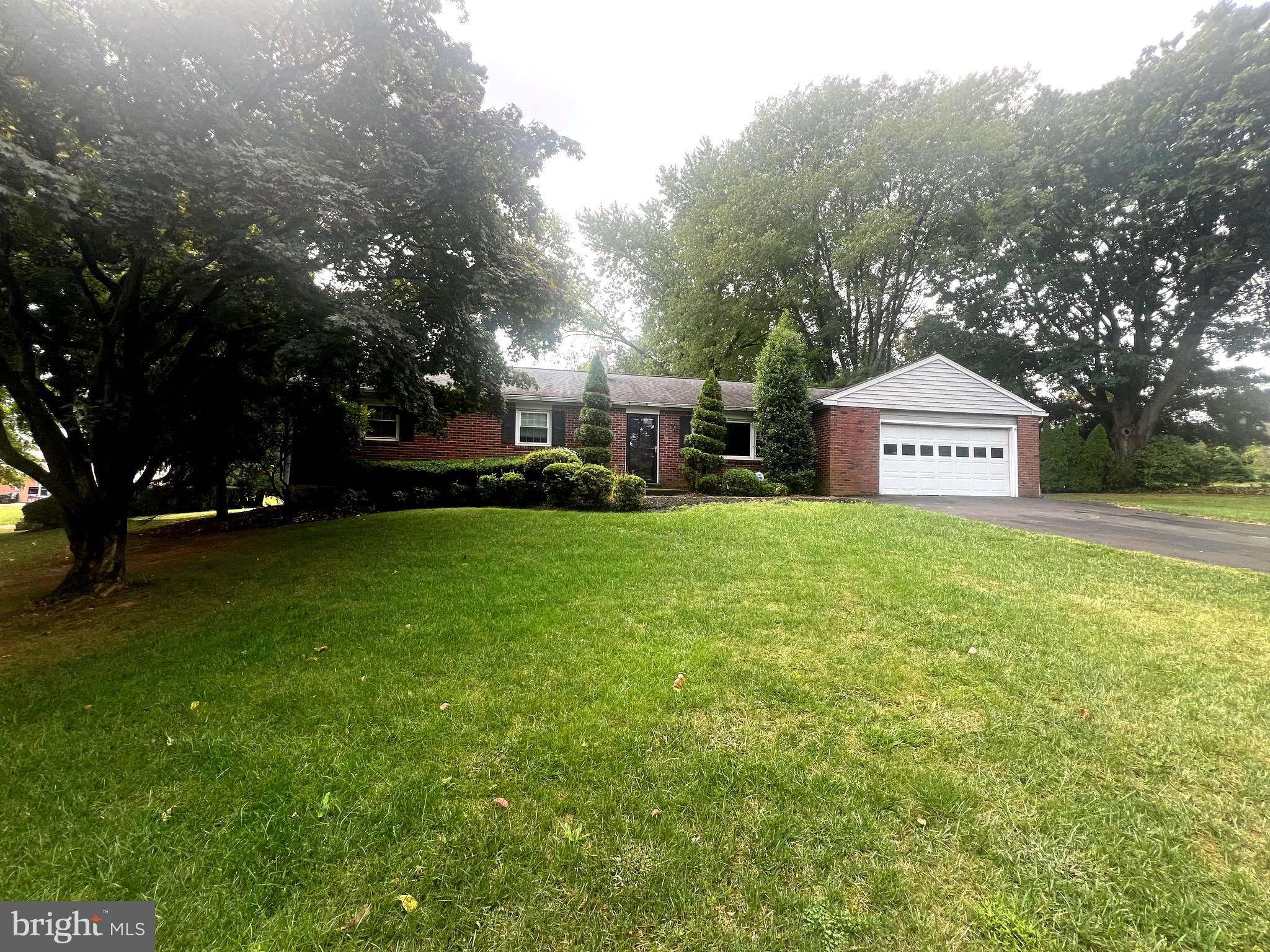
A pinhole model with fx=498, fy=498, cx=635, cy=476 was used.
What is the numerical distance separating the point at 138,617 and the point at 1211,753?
27.0 ft

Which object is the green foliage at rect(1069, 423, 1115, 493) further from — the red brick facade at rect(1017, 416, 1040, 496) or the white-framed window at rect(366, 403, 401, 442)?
the white-framed window at rect(366, 403, 401, 442)

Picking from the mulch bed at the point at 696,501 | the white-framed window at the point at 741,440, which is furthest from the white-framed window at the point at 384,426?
the white-framed window at the point at 741,440

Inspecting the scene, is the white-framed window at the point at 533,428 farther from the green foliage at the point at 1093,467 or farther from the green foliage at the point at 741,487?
the green foliage at the point at 1093,467

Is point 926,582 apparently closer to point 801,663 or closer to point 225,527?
point 801,663

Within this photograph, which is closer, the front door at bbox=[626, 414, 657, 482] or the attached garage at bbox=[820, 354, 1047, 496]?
the attached garage at bbox=[820, 354, 1047, 496]

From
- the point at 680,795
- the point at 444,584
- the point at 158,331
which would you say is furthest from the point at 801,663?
the point at 158,331

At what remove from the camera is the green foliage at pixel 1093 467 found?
18938mm

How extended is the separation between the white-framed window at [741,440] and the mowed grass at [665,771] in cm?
1158

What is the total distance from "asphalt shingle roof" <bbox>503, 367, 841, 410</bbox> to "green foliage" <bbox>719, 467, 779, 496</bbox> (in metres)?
3.29

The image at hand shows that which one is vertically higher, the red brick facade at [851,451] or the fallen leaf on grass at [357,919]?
the red brick facade at [851,451]

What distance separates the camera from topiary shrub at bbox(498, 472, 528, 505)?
1073 centimetres

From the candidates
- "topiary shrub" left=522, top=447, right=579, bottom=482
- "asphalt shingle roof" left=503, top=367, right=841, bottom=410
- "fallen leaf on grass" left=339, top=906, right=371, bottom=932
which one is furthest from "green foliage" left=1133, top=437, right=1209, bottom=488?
"fallen leaf on grass" left=339, top=906, right=371, bottom=932

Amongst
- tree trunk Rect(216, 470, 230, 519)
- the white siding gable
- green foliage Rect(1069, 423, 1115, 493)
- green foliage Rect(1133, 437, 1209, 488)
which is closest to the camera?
tree trunk Rect(216, 470, 230, 519)

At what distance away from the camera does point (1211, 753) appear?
8.38 feet
